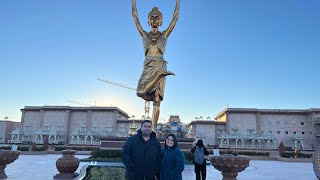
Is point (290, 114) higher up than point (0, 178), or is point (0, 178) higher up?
point (290, 114)

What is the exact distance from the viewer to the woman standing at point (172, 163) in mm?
3895

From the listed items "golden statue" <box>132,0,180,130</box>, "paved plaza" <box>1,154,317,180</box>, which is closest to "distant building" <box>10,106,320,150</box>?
"paved plaza" <box>1,154,317,180</box>

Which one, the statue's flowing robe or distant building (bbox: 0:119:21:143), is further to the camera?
distant building (bbox: 0:119:21:143)

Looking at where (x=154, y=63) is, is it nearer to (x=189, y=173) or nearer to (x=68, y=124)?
(x=189, y=173)

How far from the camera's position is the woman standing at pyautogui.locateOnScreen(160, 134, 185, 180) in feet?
12.8

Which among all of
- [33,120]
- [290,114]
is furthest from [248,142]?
[33,120]

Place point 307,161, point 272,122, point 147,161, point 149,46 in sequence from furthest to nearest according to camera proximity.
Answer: point 272,122 < point 307,161 < point 149,46 < point 147,161

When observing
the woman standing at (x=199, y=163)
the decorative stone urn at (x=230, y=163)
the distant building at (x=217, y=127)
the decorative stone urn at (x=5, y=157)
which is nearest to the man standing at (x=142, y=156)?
the decorative stone urn at (x=230, y=163)

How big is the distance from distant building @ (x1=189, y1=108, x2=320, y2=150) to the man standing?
48.0 meters

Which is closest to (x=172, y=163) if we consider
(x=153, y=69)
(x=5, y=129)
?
(x=153, y=69)

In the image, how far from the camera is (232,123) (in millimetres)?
52969

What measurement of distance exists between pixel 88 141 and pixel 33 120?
15.3m

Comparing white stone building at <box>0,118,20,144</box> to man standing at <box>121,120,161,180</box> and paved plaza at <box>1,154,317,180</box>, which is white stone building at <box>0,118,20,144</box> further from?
man standing at <box>121,120,161,180</box>

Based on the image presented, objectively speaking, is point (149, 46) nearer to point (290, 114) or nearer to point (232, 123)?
point (232, 123)
